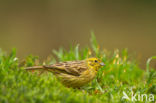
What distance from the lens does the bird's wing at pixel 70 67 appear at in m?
5.10

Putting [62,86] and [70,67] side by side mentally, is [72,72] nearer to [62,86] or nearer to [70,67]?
[70,67]

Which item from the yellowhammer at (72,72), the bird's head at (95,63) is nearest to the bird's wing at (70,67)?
the yellowhammer at (72,72)

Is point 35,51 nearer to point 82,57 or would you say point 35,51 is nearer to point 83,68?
point 82,57

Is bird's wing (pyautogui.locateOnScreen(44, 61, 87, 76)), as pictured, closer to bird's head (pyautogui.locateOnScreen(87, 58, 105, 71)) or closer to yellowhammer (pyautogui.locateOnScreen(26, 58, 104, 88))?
yellowhammer (pyautogui.locateOnScreen(26, 58, 104, 88))

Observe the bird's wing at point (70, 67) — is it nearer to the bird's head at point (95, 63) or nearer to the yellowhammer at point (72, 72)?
the yellowhammer at point (72, 72)

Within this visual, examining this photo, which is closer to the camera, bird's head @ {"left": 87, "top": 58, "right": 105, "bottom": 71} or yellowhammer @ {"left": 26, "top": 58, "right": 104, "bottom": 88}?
yellowhammer @ {"left": 26, "top": 58, "right": 104, "bottom": 88}

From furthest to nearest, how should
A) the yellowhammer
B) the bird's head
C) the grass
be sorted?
Answer: 1. the bird's head
2. the yellowhammer
3. the grass

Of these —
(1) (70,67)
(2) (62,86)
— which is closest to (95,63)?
(1) (70,67)

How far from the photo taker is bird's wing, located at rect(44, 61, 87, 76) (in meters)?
5.10

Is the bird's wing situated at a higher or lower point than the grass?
higher

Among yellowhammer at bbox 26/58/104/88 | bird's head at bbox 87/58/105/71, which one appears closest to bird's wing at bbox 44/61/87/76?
yellowhammer at bbox 26/58/104/88

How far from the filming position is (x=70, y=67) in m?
5.23

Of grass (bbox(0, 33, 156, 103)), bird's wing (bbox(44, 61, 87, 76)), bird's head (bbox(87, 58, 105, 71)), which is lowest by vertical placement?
grass (bbox(0, 33, 156, 103))

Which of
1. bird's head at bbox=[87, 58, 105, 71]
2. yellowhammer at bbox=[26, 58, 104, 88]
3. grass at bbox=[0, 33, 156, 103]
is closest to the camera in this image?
grass at bbox=[0, 33, 156, 103]
